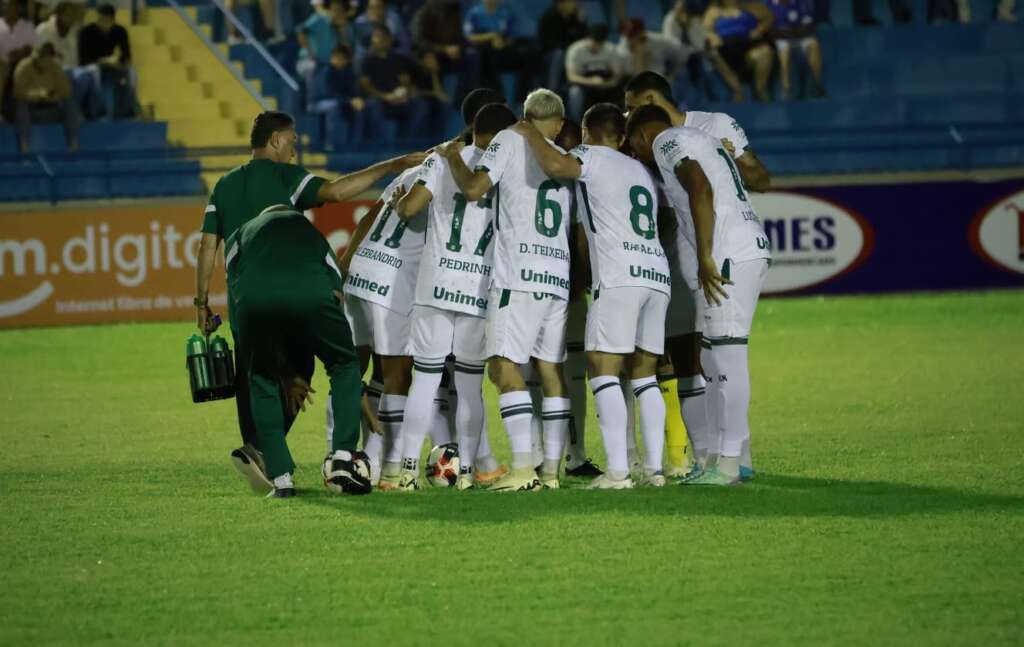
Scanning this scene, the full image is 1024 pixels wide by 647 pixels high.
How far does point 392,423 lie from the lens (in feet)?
31.6

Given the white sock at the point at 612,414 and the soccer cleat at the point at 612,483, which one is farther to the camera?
the soccer cleat at the point at 612,483

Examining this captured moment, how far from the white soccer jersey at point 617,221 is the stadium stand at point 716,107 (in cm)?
1188

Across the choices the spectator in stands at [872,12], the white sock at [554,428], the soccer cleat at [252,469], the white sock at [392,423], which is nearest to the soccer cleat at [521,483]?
the white sock at [554,428]

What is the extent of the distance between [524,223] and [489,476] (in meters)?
1.49

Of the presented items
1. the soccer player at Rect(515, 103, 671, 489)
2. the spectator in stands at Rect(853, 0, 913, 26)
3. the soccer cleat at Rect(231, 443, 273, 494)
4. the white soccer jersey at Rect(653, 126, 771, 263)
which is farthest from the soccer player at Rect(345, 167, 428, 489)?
the spectator in stands at Rect(853, 0, 913, 26)

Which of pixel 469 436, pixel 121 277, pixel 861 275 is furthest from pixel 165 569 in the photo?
pixel 861 275

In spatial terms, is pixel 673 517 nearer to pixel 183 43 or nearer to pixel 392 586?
pixel 392 586

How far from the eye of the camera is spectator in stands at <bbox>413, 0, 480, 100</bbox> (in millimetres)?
22156

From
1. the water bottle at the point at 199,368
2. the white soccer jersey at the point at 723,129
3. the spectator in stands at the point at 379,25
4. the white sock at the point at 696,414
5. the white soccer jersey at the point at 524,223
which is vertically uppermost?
the spectator in stands at the point at 379,25

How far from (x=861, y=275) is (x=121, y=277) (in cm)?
877

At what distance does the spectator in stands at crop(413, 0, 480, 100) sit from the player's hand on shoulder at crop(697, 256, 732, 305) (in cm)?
1335

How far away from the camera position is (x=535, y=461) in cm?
972

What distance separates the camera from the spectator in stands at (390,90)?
21.7m

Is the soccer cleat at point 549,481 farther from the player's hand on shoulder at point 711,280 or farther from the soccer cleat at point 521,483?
the player's hand on shoulder at point 711,280
